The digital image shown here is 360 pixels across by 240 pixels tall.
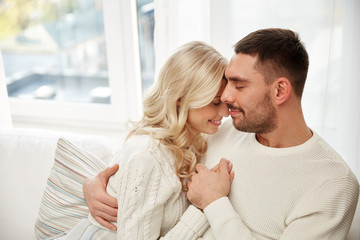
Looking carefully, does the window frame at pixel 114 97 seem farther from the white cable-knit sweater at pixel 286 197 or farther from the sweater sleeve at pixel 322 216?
the sweater sleeve at pixel 322 216

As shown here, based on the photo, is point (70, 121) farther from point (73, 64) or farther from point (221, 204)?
point (221, 204)

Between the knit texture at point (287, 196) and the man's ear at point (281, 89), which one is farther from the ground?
the man's ear at point (281, 89)

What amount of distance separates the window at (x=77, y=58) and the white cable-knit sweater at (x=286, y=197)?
3.54ft

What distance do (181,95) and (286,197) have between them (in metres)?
0.54

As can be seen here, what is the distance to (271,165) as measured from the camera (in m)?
1.40

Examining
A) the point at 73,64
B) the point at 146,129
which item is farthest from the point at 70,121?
the point at 146,129

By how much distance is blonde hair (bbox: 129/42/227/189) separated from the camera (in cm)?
145

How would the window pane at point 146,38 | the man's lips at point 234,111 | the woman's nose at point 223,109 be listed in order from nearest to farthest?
the man's lips at point 234,111 < the woman's nose at point 223,109 < the window pane at point 146,38

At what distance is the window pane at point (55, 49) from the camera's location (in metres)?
2.47

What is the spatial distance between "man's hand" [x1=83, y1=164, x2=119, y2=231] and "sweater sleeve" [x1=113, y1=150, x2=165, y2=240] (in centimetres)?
11

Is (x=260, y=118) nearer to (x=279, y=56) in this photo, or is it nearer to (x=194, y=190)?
(x=279, y=56)

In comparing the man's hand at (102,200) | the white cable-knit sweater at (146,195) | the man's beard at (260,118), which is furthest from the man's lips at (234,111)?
the man's hand at (102,200)

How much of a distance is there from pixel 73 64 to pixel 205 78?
4.82 feet

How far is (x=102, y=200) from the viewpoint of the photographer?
4.86ft
